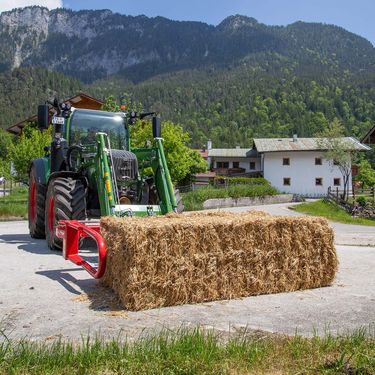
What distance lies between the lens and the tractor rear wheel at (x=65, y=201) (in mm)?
9570

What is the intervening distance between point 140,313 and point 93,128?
21.4 ft

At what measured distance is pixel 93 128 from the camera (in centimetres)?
1127

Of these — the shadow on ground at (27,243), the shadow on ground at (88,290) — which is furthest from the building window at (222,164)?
the shadow on ground at (88,290)

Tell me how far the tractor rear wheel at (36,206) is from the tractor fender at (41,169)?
84 millimetres

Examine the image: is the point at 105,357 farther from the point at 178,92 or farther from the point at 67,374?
the point at 178,92

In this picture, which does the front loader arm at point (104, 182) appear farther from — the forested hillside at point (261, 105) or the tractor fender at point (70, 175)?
the forested hillside at point (261, 105)

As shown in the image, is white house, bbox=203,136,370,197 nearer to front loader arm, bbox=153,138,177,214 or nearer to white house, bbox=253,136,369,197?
white house, bbox=253,136,369,197

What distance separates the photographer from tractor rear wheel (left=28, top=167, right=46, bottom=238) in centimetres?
1162

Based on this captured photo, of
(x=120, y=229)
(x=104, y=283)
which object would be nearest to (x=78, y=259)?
(x=104, y=283)

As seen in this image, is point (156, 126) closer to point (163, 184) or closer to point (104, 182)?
point (163, 184)

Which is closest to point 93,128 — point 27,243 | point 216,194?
point 27,243

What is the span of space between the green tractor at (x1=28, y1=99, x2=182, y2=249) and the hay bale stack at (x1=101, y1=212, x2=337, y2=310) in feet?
7.41

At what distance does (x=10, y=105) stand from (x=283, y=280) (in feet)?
453

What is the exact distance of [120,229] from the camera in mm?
5996
